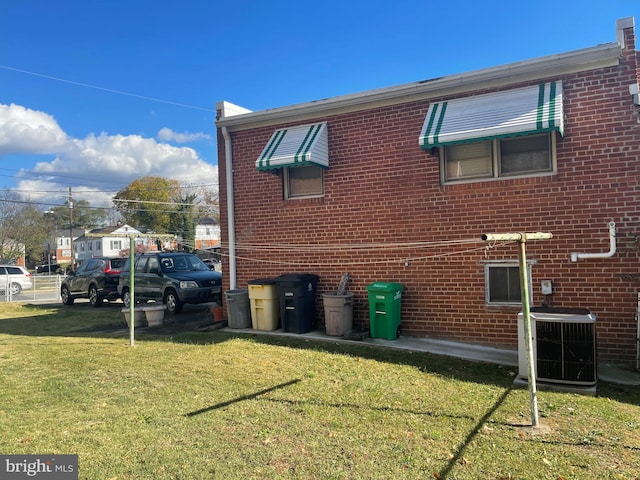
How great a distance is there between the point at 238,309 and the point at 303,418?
5.18 m

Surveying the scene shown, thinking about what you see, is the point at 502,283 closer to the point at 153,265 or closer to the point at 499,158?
the point at 499,158

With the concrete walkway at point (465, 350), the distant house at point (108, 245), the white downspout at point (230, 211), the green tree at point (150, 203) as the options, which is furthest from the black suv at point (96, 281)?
the distant house at point (108, 245)

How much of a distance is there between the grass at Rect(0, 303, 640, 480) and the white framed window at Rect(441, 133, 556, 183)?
10.3 ft

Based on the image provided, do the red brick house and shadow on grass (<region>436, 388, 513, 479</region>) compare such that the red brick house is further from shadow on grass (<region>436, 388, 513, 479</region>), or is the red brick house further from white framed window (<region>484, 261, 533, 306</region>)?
shadow on grass (<region>436, 388, 513, 479</region>)

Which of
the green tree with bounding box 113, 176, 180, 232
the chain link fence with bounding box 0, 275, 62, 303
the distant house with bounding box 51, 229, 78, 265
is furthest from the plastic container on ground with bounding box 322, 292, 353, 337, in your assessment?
the distant house with bounding box 51, 229, 78, 265

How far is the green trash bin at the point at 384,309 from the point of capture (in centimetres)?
779

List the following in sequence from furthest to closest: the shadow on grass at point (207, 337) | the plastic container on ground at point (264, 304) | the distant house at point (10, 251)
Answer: the distant house at point (10, 251), the plastic container on ground at point (264, 304), the shadow on grass at point (207, 337)

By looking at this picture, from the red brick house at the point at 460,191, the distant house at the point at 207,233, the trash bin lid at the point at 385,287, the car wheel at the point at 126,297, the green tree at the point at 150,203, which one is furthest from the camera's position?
the distant house at the point at 207,233

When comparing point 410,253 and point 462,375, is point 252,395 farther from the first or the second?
point 410,253

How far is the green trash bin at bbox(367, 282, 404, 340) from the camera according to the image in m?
7.79

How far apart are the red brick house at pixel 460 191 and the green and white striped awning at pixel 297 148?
0.03 m

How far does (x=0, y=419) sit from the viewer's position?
4.45 meters

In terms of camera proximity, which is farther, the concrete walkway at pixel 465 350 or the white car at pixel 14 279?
the white car at pixel 14 279
